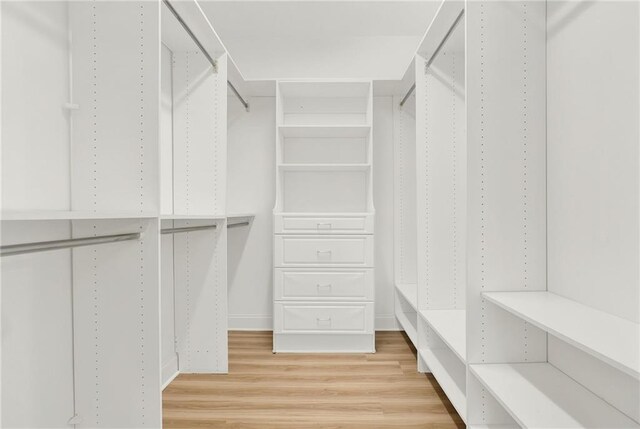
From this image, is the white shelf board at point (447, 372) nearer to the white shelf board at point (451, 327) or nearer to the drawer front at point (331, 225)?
the white shelf board at point (451, 327)

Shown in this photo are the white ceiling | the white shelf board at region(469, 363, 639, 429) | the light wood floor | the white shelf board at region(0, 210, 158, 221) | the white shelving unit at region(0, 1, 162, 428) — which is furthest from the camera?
the white ceiling

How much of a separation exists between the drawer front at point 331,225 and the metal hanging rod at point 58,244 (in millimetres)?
1348

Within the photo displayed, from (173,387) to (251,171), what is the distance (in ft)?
5.55

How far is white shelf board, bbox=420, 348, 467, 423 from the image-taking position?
1.72 m

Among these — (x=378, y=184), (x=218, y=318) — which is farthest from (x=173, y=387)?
(x=378, y=184)

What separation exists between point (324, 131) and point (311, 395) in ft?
5.86

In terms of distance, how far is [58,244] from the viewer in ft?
3.68

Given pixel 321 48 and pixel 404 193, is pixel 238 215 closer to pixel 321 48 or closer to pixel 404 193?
pixel 404 193

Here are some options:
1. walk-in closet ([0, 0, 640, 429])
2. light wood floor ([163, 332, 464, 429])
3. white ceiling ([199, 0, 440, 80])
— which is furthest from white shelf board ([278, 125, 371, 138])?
light wood floor ([163, 332, 464, 429])

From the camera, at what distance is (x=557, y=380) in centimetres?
141

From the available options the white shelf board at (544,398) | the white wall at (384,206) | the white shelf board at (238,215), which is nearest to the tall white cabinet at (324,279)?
the white shelf board at (238,215)

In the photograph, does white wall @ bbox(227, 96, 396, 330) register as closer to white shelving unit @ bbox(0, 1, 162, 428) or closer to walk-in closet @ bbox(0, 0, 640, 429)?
walk-in closet @ bbox(0, 0, 640, 429)

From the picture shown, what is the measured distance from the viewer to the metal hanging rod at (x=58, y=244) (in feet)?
3.22

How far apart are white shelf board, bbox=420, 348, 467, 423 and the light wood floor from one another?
5.3 inches
